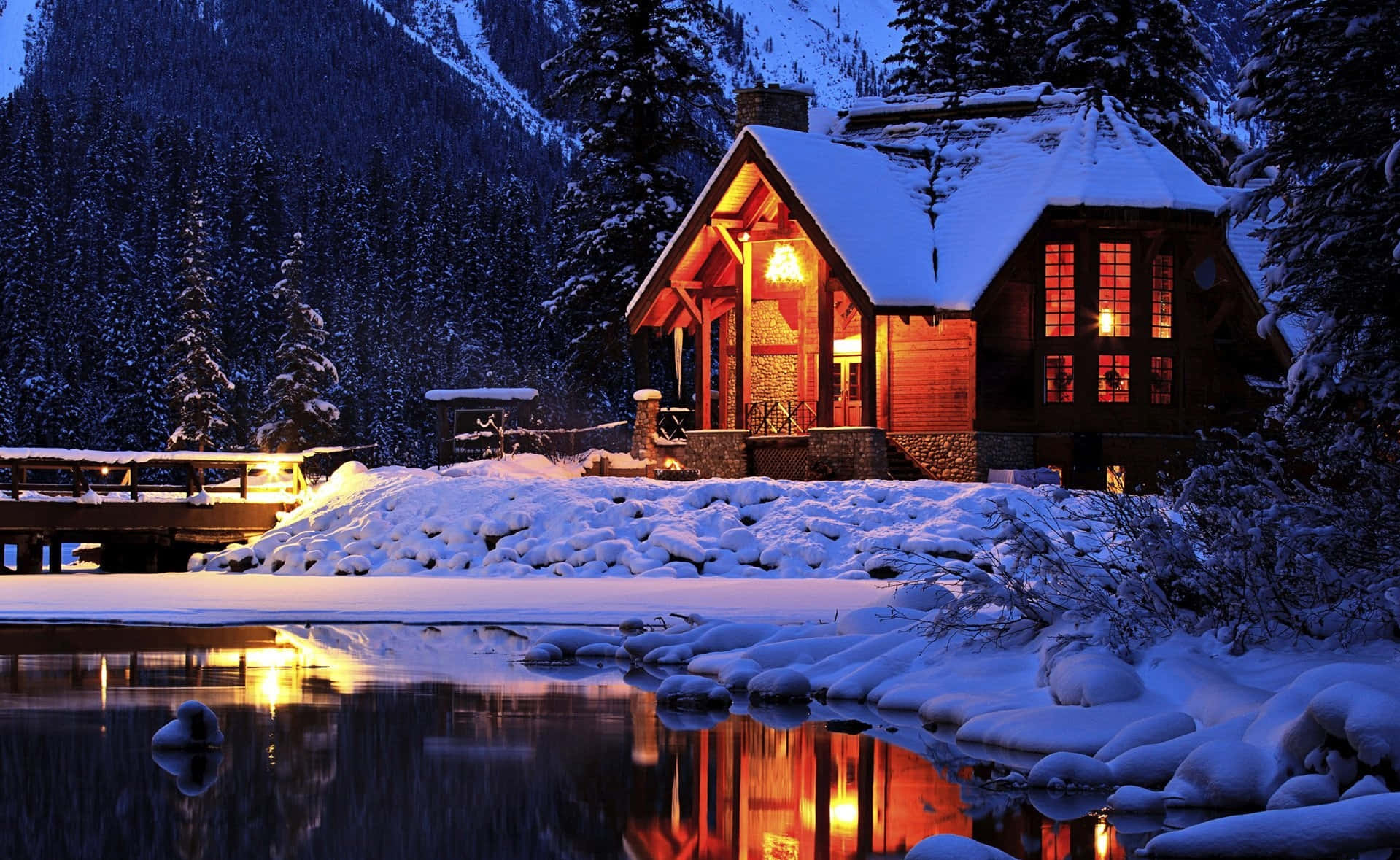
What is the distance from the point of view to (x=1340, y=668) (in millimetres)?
9820

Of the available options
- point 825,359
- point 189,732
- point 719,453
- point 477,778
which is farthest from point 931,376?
point 477,778

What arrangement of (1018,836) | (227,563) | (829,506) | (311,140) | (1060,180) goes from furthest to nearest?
(311,140) → (1060,180) → (227,563) → (829,506) → (1018,836)

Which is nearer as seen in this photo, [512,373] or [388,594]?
[388,594]

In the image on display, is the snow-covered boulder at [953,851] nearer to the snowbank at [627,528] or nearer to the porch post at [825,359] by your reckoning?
the snowbank at [627,528]

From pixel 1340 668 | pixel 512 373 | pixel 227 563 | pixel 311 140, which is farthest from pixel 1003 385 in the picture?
pixel 311 140

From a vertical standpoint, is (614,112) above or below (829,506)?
above

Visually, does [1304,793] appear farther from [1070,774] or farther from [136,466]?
[136,466]

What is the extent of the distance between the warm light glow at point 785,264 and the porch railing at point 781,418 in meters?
2.68

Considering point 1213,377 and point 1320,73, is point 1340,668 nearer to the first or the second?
point 1320,73

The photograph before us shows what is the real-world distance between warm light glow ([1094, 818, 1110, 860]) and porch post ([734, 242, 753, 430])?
87.9 ft

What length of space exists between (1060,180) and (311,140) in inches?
6176

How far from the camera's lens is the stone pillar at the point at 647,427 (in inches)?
1475

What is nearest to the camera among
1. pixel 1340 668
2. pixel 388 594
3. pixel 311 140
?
pixel 1340 668

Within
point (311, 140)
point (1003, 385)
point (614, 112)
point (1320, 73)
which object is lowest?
point (1003, 385)
